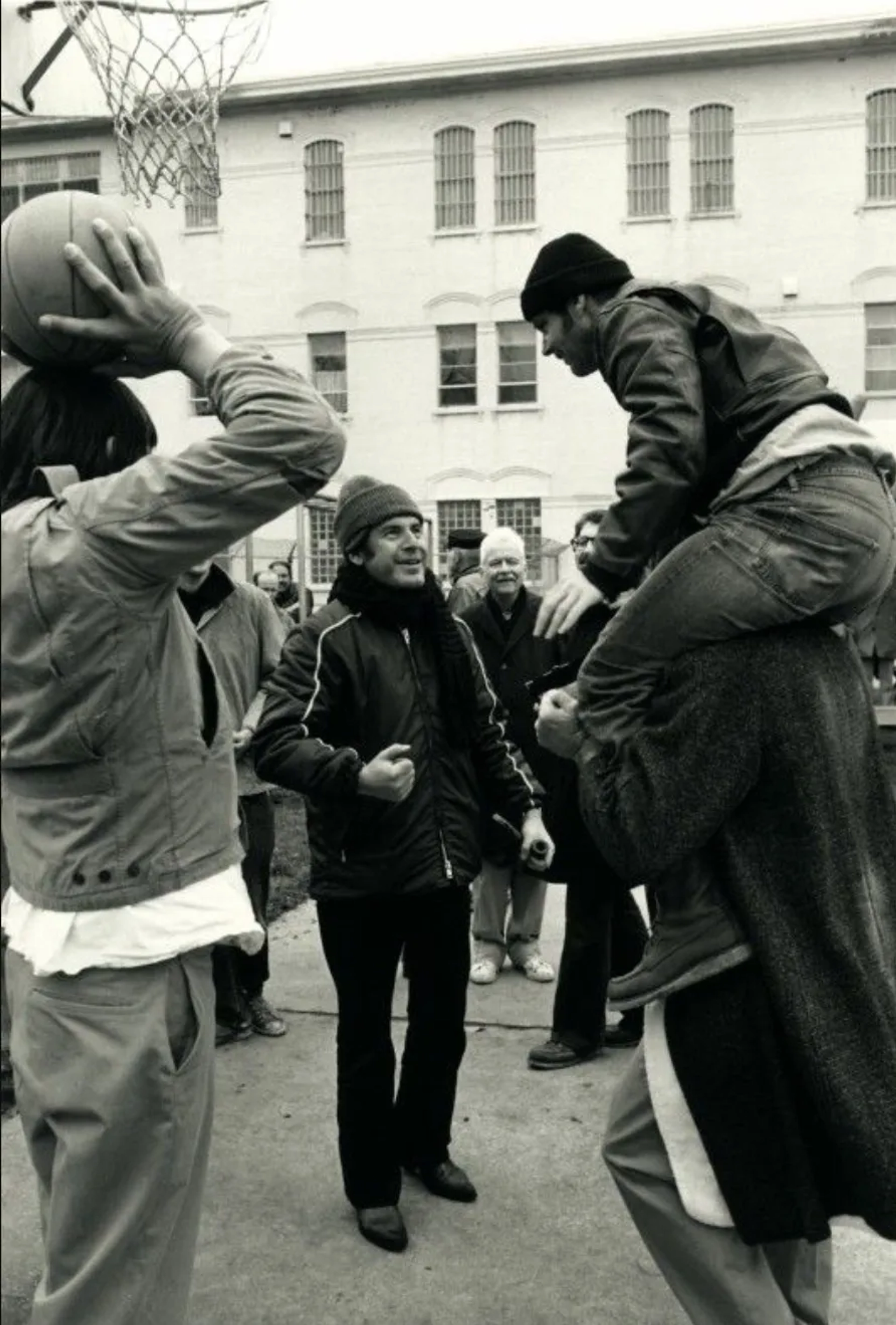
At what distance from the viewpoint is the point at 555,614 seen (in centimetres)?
217

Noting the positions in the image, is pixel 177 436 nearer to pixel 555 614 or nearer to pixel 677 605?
pixel 555 614

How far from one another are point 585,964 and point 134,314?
3.22 meters

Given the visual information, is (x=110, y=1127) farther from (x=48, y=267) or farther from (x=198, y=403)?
(x=198, y=403)

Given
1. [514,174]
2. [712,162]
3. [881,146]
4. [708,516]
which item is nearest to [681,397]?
[708,516]

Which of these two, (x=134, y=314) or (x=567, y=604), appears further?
(x=567, y=604)

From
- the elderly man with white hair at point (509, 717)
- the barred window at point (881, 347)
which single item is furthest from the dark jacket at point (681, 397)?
the elderly man with white hair at point (509, 717)

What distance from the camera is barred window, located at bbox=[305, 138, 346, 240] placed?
122 inches

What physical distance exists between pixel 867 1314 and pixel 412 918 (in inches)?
53.8

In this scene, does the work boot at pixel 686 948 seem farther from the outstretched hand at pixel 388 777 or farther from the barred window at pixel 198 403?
the barred window at pixel 198 403

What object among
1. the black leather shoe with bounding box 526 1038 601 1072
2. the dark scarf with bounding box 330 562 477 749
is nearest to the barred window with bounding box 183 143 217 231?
the dark scarf with bounding box 330 562 477 749

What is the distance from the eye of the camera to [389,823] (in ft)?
10.2

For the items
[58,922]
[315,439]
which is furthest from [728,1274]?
[315,439]

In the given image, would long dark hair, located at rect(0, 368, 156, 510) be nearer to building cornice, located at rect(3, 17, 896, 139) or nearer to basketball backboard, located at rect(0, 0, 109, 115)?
basketball backboard, located at rect(0, 0, 109, 115)

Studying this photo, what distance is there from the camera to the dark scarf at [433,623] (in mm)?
3230
